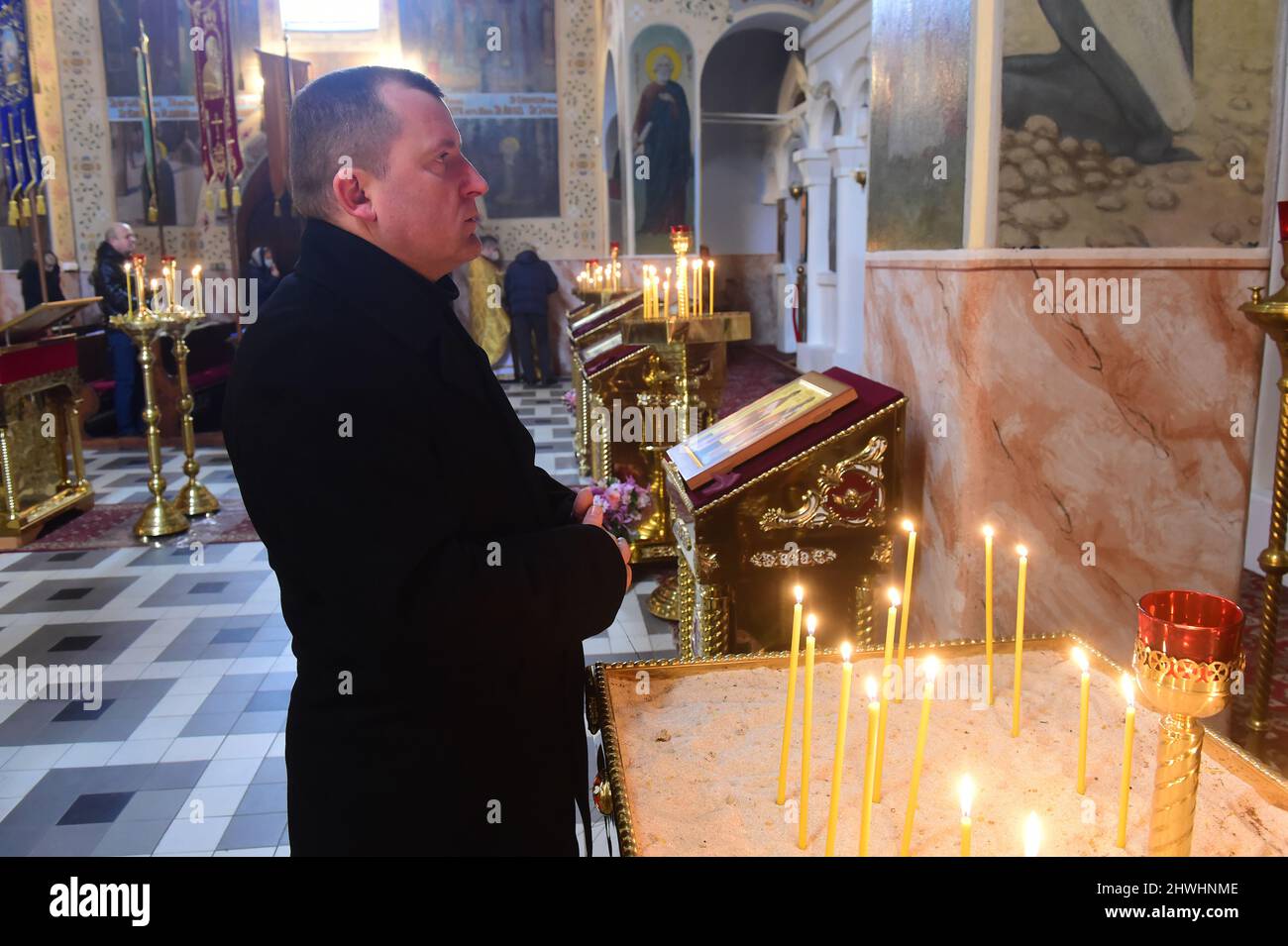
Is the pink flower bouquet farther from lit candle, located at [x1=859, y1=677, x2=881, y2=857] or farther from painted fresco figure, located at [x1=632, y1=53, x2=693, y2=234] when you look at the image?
painted fresco figure, located at [x1=632, y1=53, x2=693, y2=234]

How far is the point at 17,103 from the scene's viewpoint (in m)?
10.9

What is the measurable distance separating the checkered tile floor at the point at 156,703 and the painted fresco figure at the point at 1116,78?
2.20m

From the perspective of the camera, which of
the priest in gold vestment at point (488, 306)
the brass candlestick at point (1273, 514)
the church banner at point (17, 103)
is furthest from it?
the priest in gold vestment at point (488, 306)

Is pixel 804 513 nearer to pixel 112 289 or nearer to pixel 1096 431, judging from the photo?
pixel 1096 431

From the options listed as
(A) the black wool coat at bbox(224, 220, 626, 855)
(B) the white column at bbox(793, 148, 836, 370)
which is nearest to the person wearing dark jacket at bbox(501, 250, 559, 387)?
(B) the white column at bbox(793, 148, 836, 370)

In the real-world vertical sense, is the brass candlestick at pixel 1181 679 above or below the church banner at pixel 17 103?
below

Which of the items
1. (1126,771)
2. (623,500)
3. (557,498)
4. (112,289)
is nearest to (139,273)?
(112,289)

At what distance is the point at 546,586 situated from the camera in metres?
1.34

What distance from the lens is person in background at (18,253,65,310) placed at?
11883 mm

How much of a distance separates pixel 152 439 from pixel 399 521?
5806 millimetres

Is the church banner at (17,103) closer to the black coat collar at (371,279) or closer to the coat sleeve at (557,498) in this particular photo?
the coat sleeve at (557,498)

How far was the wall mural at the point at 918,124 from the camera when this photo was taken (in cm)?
273

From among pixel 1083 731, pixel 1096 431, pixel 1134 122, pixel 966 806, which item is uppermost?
pixel 1134 122

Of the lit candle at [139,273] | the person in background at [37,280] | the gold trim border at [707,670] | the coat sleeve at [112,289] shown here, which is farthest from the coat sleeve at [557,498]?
the person in background at [37,280]
